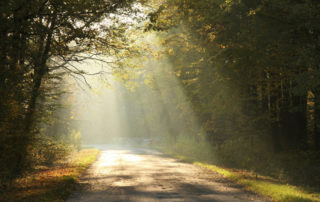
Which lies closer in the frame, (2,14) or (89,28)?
(2,14)

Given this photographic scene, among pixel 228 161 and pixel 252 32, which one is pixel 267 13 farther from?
pixel 228 161

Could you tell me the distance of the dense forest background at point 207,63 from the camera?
11164mm

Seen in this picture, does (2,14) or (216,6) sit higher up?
(216,6)

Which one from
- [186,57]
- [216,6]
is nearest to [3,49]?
[216,6]

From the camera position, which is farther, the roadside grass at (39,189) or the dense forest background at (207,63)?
the dense forest background at (207,63)

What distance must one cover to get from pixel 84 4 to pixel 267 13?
7.62 meters

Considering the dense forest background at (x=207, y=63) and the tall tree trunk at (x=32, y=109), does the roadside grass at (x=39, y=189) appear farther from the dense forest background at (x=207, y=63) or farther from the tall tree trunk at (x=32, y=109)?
the tall tree trunk at (x=32, y=109)

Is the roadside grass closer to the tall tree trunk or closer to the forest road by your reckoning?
the forest road

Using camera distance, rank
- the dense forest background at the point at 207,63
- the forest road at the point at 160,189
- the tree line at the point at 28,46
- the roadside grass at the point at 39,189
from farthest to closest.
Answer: the dense forest background at the point at 207,63 < the tree line at the point at 28,46 < the forest road at the point at 160,189 < the roadside grass at the point at 39,189

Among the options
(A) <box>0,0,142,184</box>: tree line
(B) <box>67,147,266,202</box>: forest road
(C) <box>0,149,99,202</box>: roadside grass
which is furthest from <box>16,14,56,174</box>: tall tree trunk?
(B) <box>67,147,266,202</box>: forest road

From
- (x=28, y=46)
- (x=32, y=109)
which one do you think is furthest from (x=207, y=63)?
(x=32, y=109)

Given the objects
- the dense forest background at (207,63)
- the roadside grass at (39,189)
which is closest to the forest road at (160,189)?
the roadside grass at (39,189)

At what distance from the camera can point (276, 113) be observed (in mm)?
21516

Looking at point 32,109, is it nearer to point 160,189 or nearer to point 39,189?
point 39,189
